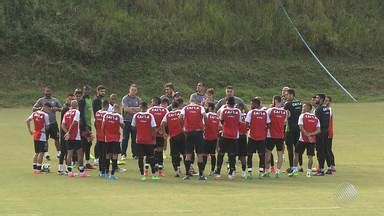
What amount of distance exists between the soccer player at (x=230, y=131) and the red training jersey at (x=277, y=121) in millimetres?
1018

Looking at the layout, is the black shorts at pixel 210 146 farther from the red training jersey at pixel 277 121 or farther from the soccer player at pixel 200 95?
the soccer player at pixel 200 95

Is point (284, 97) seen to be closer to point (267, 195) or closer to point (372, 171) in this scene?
point (372, 171)

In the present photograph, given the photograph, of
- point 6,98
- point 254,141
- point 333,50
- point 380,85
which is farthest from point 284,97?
point 333,50

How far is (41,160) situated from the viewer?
1897cm

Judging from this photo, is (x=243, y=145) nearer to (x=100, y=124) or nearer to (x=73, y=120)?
(x=100, y=124)

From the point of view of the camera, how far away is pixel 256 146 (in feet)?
61.8

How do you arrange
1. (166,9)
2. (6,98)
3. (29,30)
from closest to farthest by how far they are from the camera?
1. (6,98)
2. (29,30)
3. (166,9)

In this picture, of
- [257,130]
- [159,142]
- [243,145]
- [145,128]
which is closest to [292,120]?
[257,130]

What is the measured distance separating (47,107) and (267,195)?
22.1 ft

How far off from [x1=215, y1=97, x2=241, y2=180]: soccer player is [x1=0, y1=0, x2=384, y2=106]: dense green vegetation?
22.4 m

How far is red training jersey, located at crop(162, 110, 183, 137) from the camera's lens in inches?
734

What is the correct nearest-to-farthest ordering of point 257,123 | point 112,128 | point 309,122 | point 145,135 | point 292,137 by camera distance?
point 112,128 → point 145,135 → point 257,123 → point 309,122 → point 292,137

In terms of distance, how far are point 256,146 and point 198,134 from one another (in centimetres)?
160

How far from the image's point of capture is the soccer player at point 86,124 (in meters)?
19.7
